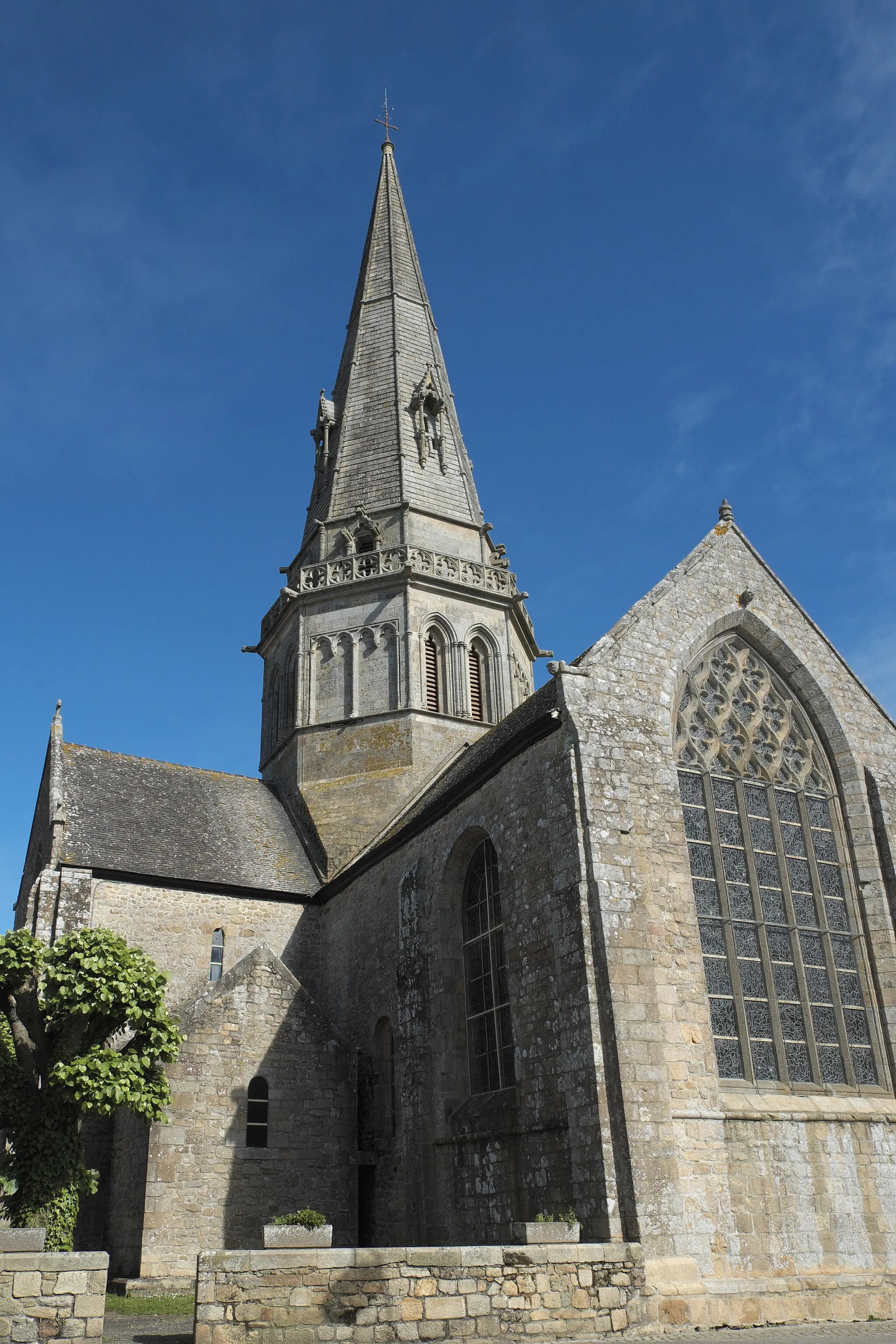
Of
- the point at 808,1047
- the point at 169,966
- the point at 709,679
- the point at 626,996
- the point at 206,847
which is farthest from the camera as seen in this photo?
the point at 206,847

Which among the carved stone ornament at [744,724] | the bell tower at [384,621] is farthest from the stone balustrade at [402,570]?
the carved stone ornament at [744,724]

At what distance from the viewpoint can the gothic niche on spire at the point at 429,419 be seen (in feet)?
88.3

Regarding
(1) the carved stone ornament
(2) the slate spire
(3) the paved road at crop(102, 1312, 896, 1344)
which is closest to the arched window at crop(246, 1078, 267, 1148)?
(3) the paved road at crop(102, 1312, 896, 1344)

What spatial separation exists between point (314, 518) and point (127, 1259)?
1736cm

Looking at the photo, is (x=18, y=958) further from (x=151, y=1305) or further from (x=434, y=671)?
(x=434, y=671)

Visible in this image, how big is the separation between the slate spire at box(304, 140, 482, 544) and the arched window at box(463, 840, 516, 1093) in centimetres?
1215

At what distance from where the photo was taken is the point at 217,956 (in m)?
19.2

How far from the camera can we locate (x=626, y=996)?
11531 millimetres

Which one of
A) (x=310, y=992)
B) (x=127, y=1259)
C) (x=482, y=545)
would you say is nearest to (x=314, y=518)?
(x=482, y=545)

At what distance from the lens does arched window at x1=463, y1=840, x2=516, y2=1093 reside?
1393 centimetres

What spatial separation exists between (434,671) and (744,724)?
9.72m

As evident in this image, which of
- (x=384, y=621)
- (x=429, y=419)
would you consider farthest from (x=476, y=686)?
(x=429, y=419)

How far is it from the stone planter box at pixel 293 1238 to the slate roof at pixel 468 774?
20.8ft

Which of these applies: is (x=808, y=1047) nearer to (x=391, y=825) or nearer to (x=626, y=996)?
(x=626, y=996)
